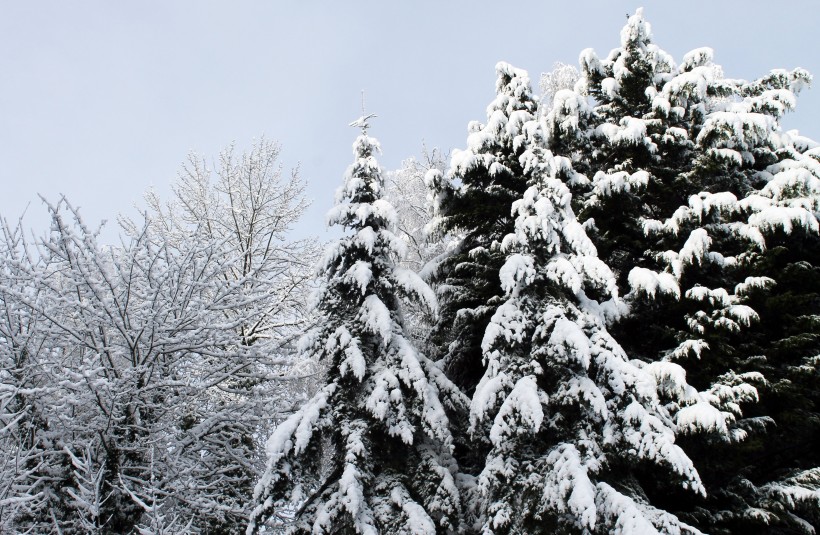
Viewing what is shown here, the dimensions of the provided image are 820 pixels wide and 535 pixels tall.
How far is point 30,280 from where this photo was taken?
→ 390 inches

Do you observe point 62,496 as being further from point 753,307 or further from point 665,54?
point 665,54

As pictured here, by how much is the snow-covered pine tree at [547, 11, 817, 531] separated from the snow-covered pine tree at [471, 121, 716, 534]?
125 cm

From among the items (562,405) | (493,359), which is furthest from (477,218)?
(562,405)

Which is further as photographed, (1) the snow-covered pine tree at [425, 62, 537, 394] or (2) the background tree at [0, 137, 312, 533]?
(1) the snow-covered pine tree at [425, 62, 537, 394]

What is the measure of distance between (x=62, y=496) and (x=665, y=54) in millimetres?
15183

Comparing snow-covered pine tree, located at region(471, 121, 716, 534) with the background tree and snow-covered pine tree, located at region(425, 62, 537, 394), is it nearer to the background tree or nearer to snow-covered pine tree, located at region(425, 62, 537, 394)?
snow-covered pine tree, located at region(425, 62, 537, 394)

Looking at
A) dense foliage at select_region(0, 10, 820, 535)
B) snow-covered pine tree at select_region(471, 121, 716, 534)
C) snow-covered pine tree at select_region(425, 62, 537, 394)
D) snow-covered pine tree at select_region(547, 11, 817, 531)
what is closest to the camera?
snow-covered pine tree at select_region(471, 121, 716, 534)

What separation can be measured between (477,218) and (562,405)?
16.8 feet

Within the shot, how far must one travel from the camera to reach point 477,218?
13.0 meters

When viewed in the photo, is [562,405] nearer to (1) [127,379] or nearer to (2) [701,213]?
(2) [701,213]

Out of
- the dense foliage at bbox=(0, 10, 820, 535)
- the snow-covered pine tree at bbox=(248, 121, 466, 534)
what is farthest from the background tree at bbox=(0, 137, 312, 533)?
the snow-covered pine tree at bbox=(248, 121, 466, 534)

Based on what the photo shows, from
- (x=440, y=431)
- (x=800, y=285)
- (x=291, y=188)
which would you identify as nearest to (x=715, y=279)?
(x=800, y=285)

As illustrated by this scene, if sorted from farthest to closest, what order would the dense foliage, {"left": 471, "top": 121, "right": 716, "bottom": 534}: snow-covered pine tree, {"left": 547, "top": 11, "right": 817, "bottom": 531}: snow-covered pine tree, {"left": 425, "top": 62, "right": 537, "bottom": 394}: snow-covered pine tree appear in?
{"left": 425, "top": 62, "right": 537, "bottom": 394}: snow-covered pine tree
{"left": 547, "top": 11, "right": 817, "bottom": 531}: snow-covered pine tree
the dense foliage
{"left": 471, "top": 121, "right": 716, "bottom": 534}: snow-covered pine tree

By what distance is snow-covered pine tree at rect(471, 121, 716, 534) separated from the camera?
26.3ft
